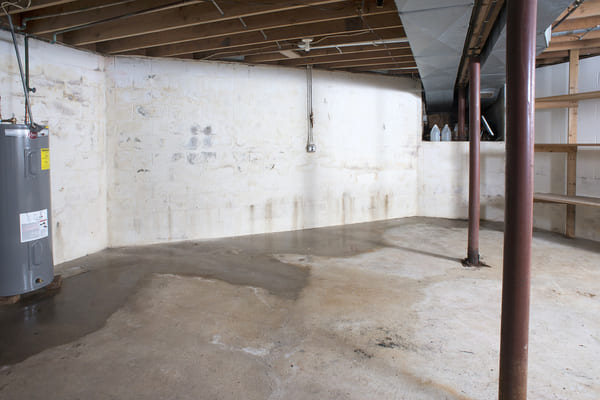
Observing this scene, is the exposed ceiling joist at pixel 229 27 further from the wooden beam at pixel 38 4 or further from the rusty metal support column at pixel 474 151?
the rusty metal support column at pixel 474 151

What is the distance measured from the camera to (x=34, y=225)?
299 cm

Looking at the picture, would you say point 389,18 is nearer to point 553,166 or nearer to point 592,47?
point 592,47

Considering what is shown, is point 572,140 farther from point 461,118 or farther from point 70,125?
point 70,125

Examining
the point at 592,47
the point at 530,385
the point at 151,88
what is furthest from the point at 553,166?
the point at 151,88

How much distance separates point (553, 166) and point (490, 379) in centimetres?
431

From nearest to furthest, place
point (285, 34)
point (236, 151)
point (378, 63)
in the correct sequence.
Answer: point (285, 34) → point (236, 151) → point (378, 63)

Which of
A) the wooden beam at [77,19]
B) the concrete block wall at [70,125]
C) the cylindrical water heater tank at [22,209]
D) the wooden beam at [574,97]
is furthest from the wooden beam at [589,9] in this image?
the concrete block wall at [70,125]

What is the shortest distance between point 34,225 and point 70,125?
1.44 meters

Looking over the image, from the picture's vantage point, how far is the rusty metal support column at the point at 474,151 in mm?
3734

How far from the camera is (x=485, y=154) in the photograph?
6.06 metres

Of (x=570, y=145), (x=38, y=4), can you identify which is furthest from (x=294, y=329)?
(x=570, y=145)

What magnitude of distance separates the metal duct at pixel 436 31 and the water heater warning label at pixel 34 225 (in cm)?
299

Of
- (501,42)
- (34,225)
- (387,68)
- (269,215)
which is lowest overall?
(269,215)

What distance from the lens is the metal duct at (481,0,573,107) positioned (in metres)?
2.49
